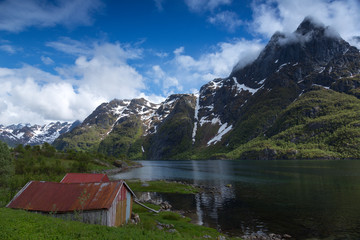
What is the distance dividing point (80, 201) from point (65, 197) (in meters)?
3.56

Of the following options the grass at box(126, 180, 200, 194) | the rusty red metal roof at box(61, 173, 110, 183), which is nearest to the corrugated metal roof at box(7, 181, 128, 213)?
the rusty red metal roof at box(61, 173, 110, 183)

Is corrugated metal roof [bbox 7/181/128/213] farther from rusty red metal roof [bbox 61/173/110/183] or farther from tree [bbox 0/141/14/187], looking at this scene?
tree [bbox 0/141/14/187]

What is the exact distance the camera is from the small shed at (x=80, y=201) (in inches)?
1100

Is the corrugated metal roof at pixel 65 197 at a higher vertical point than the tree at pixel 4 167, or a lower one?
lower

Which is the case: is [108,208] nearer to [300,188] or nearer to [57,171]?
[300,188]

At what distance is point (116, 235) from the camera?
20.8 metres

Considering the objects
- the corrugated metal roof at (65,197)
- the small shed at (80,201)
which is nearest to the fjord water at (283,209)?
the small shed at (80,201)

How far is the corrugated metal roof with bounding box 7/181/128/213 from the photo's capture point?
2855cm

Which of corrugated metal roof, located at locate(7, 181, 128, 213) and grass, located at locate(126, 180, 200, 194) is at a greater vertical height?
corrugated metal roof, located at locate(7, 181, 128, 213)

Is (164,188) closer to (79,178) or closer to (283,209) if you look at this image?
(79,178)

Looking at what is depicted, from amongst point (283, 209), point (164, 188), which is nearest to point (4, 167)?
point (164, 188)

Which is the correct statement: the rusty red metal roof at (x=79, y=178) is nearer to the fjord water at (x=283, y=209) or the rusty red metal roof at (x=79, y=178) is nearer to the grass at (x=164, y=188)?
the fjord water at (x=283, y=209)

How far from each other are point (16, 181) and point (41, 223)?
2629 centimetres

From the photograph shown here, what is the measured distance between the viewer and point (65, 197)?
30125mm
